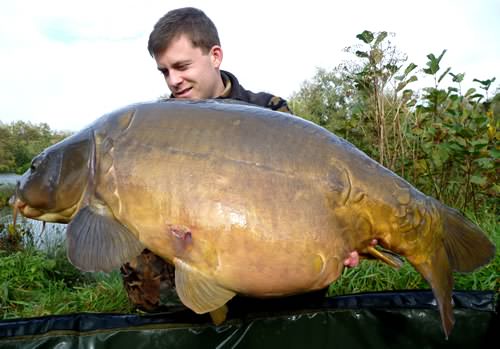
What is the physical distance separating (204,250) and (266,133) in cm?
30

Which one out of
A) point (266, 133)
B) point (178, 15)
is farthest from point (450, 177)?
point (266, 133)

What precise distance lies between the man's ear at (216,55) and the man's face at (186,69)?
4 centimetres

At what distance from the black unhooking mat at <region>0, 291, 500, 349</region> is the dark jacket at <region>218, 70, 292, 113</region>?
2.73 ft

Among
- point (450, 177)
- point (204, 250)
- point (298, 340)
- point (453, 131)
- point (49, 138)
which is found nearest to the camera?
point (204, 250)

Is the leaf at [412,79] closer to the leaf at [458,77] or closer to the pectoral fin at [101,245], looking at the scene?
the leaf at [458,77]

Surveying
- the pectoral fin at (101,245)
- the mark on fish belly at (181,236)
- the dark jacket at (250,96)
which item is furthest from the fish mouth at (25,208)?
the dark jacket at (250,96)

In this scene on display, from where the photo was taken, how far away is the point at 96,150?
3.47 feet

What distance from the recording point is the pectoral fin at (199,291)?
98 centimetres

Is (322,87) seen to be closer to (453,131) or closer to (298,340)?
(453,131)

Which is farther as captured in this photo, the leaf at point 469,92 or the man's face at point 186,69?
the leaf at point 469,92

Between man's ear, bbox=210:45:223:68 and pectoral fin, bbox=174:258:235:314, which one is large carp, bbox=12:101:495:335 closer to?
pectoral fin, bbox=174:258:235:314

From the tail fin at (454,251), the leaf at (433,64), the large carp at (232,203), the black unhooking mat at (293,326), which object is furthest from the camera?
the leaf at (433,64)

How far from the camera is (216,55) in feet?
6.44

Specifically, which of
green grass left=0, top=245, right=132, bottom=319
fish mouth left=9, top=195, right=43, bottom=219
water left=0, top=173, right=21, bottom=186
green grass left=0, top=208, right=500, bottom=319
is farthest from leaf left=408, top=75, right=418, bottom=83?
water left=0, top=173, right=21, bottom=186
